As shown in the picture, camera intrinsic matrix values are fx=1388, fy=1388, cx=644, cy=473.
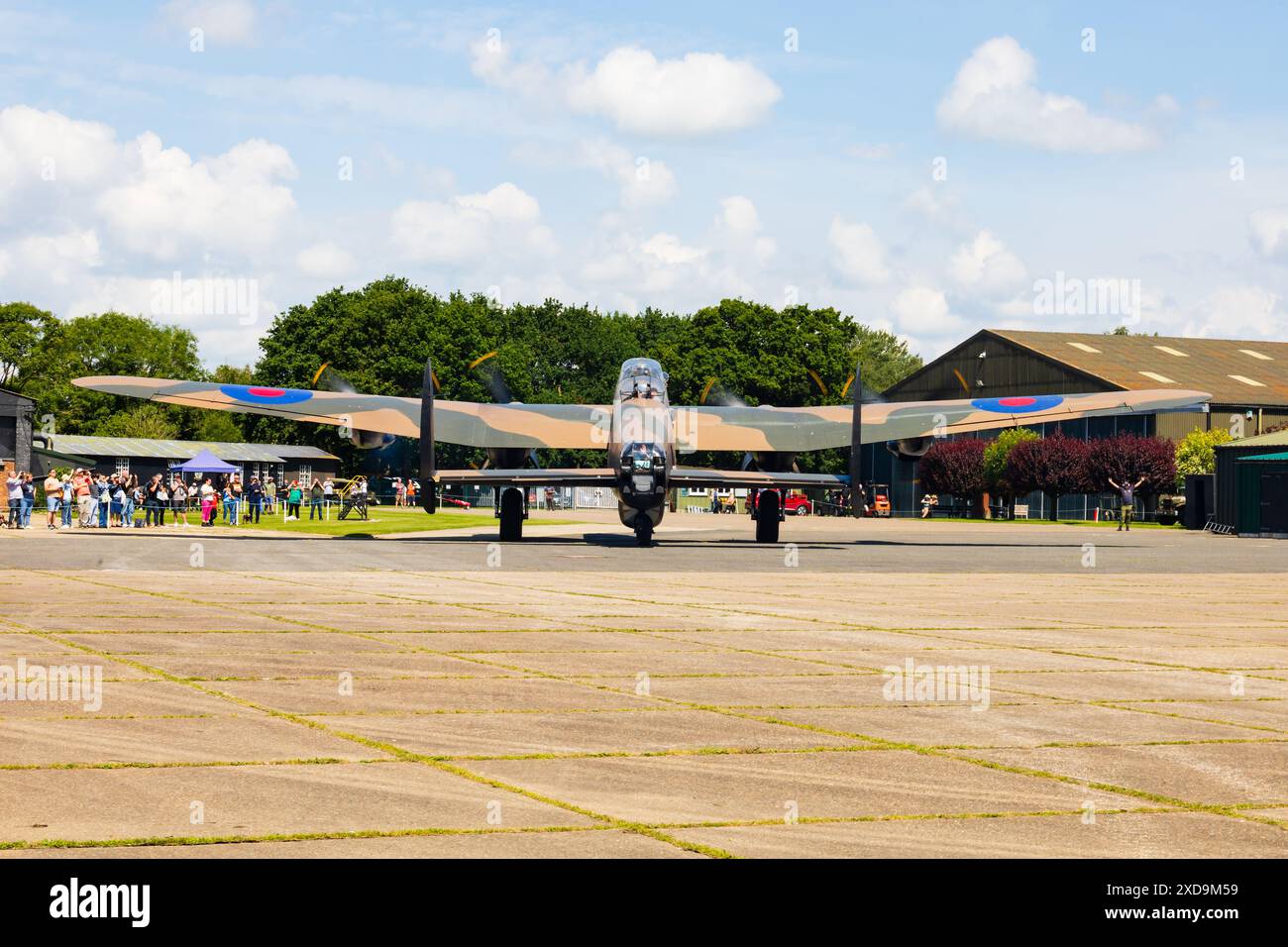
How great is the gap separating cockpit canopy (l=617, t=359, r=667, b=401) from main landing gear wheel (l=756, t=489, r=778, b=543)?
18.6ft

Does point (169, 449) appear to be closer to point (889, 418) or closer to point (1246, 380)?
point (889, 418)

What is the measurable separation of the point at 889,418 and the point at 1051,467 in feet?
161

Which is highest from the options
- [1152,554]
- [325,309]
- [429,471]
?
[325,309]

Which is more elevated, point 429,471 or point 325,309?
point 325,309

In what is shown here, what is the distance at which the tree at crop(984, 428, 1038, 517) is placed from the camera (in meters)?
93.6

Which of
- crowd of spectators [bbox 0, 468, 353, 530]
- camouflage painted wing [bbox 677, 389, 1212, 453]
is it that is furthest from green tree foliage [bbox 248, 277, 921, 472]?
camouflage painted wing [bbox 677, 389, 1212, 453]

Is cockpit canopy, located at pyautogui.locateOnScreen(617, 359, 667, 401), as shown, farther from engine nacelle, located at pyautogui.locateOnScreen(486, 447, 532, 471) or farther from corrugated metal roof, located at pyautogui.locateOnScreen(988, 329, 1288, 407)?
corrugated metal roof, located at pyautogui.locateOnScreen(988, 329, 1288, 407)

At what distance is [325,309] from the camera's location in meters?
114

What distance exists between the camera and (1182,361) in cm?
10175

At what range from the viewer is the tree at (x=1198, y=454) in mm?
77938

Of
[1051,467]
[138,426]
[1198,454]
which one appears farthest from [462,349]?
[1198,454]
